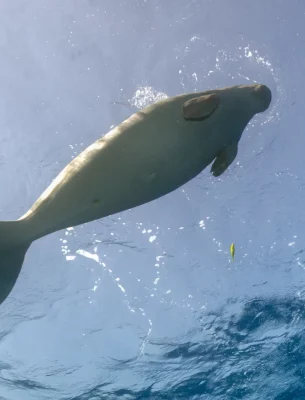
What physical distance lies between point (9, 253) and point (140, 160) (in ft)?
5.35

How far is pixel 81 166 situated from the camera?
3.81 meters

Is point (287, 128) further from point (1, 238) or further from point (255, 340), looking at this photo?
point (255, 340)

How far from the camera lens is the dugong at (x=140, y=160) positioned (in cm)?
376

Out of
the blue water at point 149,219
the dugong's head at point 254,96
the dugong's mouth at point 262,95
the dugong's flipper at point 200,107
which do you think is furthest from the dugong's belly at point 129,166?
the blue water at point 149,219

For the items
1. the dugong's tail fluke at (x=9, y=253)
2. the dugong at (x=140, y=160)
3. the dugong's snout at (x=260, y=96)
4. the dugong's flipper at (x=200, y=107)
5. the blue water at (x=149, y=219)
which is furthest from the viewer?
the blue water at (x=149, y=219)

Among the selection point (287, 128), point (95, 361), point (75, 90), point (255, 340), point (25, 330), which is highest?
point (75, 90)

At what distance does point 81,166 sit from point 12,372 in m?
15.4

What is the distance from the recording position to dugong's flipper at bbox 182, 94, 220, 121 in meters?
3.61

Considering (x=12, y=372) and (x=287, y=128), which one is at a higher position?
(x=287, y=128)

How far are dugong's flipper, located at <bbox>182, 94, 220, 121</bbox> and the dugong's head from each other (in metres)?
0.55

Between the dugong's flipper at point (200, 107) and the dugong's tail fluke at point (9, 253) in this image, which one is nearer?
the dugong's flipper at point (200, 107)

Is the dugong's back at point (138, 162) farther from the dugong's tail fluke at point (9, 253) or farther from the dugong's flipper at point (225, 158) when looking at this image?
the dugong's tail fluke at point (9, 253)

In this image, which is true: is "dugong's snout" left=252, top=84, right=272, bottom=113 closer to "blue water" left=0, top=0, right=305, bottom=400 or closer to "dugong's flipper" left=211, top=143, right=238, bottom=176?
"dugong's flipper" left=211, top=143, right=238, bottom=176

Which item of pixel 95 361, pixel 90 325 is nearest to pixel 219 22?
pixel 90 325
